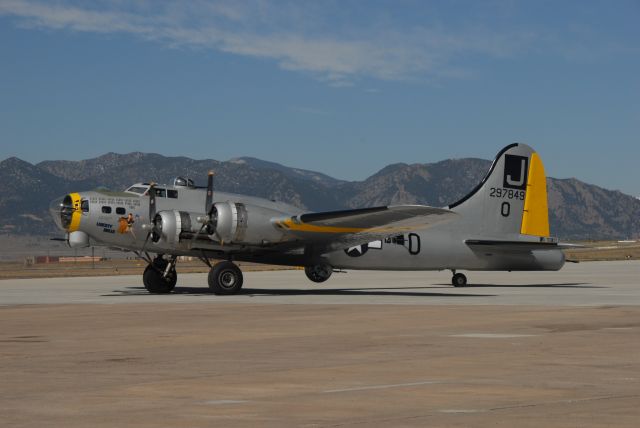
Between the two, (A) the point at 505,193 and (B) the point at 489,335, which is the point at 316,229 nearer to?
(A) the point at 505,193

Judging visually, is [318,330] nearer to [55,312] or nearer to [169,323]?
[169,323]

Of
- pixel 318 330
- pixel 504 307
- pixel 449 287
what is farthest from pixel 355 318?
pixel 449 287

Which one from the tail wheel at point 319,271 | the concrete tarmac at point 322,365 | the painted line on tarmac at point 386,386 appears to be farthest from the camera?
the tail wheel at point 319,271

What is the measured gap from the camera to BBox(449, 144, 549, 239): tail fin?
42.9 meters

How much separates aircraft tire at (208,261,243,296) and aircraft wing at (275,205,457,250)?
2385mm

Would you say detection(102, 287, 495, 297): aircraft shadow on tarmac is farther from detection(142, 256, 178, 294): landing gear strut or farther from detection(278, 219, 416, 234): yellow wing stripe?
detection(278, 219, 416, 234): yellow wing stripe

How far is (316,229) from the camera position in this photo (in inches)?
1470

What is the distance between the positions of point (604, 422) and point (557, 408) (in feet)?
3.42

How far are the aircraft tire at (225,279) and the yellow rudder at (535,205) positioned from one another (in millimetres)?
13348

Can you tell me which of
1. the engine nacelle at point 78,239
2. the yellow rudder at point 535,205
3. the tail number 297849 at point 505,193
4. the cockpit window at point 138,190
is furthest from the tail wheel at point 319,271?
the engine nacelle at point 78,239

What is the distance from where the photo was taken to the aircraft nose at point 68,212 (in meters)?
36.4

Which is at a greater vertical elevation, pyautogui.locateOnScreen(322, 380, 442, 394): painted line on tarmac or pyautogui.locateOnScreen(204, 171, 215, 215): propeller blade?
pyautogui.locateOnScreen(204, 171, 215, 215): propeller blade

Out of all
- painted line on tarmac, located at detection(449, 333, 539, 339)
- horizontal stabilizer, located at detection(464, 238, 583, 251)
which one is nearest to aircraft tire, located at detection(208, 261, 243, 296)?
horizontal stabilizer, located at detection(464, 238, 583, 251)

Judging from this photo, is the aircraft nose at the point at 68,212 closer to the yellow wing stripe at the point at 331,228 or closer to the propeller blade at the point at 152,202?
the propeller blade at the point at 152,202
